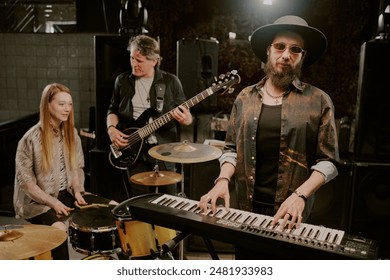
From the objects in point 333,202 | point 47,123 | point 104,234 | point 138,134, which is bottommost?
point 333,202

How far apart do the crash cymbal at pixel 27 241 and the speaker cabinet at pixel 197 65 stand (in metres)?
1.92

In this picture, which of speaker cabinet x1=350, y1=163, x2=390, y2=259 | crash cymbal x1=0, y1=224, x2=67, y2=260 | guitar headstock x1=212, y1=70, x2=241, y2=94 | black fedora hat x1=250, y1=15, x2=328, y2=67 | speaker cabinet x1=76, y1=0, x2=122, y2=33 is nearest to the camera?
crash cymbal x1=0, y1=224, x2=67, y2=260

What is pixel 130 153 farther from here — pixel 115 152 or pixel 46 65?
pixel 46 65

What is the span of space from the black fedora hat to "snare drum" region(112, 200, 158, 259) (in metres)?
1.06

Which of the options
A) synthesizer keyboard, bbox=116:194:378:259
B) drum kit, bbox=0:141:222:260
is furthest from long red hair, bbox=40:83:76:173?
synthesizer keyboard, bbox=116:194:378:259

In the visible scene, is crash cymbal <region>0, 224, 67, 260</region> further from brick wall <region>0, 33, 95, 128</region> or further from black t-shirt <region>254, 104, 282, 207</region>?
brick wall <region>0, 33, 95, 128</region>

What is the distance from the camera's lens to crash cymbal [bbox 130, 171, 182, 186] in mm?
2613

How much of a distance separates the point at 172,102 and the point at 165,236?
120 cm

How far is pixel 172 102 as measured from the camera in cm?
305

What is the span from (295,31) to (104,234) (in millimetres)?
1455

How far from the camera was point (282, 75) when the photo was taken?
1742mm

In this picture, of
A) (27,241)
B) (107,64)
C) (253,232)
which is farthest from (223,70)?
(253,232)

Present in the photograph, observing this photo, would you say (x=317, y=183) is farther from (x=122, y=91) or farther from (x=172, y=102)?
(x=122, y=91)
